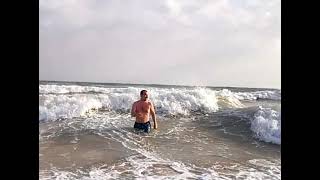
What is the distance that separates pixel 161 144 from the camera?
225 inches

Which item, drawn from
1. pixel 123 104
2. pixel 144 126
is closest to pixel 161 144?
pixel 144 126

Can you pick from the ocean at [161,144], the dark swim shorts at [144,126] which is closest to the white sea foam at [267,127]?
the ocean at [161,144]

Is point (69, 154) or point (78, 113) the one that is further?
point (78, 113)

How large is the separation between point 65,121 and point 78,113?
1.12m

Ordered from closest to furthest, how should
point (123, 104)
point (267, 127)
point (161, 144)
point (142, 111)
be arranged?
point (161, 144) → point (142, 111) → point (267, 127) → point (123, 104)

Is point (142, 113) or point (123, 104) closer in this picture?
point (142, 113)

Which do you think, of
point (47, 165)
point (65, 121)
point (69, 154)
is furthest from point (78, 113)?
point (47, 165)

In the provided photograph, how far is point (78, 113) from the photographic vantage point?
30.1 ft

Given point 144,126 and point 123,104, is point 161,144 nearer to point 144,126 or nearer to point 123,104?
point 144,126

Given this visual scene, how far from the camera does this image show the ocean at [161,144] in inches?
159

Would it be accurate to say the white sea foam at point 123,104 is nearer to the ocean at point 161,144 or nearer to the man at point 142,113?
the ocean at point 161,144

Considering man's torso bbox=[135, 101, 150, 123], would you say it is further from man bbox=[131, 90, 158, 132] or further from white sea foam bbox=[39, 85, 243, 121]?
white sea foam bbox=[39, 85, 243, 121]
